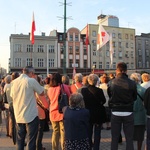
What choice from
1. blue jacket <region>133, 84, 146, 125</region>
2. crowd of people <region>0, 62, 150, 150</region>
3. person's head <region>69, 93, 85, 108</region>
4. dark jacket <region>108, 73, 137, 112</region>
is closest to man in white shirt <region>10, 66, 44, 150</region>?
crowd of people <region>0, 62, 150, 150</region>

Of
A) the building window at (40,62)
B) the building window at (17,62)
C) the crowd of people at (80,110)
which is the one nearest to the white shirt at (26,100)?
the crowd of people at (80,110)

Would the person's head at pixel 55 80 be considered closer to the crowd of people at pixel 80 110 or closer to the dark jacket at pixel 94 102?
the crowd of people at pixel 80 110

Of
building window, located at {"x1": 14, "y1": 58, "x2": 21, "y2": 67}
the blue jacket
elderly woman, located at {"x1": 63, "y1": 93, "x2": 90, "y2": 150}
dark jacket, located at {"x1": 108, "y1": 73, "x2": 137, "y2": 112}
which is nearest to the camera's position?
elderly woman, located at {"x1": 63, "y1": 93, "x2": 90, "y2": 150}

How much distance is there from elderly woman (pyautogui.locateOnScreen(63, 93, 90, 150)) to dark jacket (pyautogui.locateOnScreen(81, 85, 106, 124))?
130 centimetres

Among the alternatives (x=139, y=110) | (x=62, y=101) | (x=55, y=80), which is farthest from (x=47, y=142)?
(x=139, y=110)

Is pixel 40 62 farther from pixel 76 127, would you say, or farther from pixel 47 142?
pixel 76 127

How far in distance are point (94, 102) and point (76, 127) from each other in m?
1.47

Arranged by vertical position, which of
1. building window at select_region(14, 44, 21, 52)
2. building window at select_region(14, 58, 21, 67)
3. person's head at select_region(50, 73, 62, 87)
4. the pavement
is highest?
building window at select_region(14, 44, 21, 52)

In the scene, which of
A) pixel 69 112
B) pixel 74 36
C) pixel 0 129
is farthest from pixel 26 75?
pixel 74 36

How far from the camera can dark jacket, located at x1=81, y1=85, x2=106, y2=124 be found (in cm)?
575

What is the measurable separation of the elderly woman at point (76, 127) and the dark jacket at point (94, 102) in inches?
51.2

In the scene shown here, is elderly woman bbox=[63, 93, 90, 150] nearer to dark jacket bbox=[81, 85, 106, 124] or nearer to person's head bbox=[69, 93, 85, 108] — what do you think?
person's head bbox=[69, 93, 85, 108]

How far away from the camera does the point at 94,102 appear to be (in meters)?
5.76

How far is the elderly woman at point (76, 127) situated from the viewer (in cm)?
438
